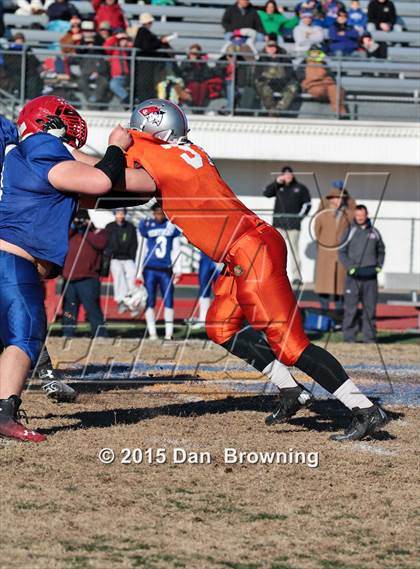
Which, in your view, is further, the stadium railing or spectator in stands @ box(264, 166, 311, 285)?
the stadium railing

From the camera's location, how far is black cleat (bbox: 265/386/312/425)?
650cm

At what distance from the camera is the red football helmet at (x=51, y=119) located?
5.92 m

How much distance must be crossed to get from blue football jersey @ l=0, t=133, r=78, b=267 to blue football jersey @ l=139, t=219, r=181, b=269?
787 centimetres

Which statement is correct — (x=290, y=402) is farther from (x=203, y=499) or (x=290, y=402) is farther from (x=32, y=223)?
(x=32, y=223)

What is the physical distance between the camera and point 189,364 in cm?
1036

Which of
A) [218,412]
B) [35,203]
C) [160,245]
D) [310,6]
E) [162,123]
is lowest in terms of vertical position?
[160,245]

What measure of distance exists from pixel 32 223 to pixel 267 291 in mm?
1310

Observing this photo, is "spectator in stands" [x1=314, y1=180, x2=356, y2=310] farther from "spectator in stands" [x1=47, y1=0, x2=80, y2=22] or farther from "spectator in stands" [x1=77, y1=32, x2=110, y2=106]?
"spectator in stands" [x1=47, y1=0, x2=80, y2=22]

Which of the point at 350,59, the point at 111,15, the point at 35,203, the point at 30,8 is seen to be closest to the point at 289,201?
the point at 350,59

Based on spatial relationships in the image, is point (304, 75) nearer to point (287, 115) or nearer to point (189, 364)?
point (287, 115)

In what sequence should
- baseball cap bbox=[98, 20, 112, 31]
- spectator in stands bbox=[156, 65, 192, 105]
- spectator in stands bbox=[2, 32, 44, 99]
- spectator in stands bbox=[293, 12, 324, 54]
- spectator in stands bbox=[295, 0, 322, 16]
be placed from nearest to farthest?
1. spectator in stands bbox=[2, 32, 44, 99]
2. spectator in stands bbox=[156, 65, 192, 105]
3. baseball cap bbox=[98, 20, 112, 31]
4. spectator in stands bbox=[293, 12, 324, 54]
5. spectator in stands bbox=[295, 0, 322, 16]

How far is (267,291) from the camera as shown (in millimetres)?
5961

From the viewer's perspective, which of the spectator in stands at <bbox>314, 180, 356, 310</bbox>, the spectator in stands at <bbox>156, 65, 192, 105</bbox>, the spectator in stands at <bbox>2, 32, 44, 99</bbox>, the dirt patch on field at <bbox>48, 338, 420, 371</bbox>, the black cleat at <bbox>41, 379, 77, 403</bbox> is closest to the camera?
the black cleat at <bbox>41, 379, 77, 403</bbox>

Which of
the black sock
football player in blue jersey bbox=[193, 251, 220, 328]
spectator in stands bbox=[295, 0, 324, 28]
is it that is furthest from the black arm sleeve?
spectator in stands bbox=[295, 0, 324, 28]
